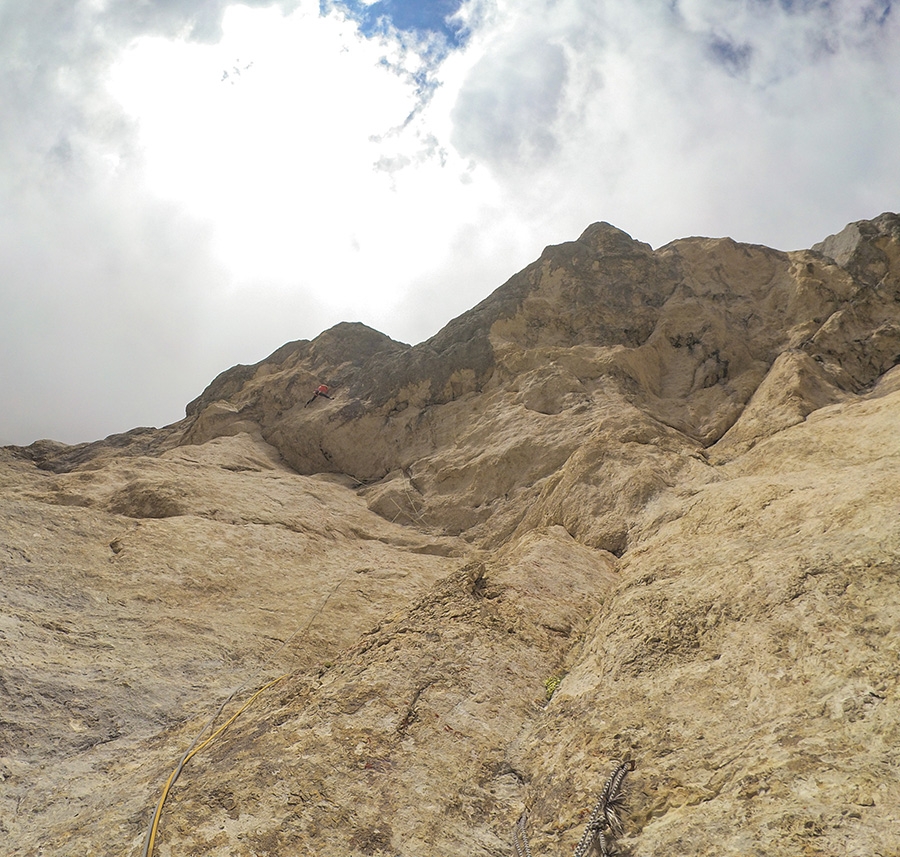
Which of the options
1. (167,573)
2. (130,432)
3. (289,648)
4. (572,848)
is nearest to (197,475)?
(167,573)

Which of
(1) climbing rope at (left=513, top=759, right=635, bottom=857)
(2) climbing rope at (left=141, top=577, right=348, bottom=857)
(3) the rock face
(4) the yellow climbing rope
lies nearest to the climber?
(3) the rock face

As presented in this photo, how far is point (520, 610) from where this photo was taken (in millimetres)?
8141

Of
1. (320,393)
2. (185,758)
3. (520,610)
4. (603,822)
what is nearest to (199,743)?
(185,758)

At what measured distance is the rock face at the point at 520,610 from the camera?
495cm

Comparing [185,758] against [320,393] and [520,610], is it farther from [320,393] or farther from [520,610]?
[320,393]

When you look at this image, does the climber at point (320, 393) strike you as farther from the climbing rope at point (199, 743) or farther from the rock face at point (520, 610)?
the climbing rope at point (199, 743)

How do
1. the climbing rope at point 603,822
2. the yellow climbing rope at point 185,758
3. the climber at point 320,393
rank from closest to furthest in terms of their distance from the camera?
the climbing rope at point 603,822
the yellow climbing rope at point 185,758
the climber at point 320,393

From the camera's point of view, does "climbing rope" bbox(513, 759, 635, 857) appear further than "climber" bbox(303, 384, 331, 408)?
No

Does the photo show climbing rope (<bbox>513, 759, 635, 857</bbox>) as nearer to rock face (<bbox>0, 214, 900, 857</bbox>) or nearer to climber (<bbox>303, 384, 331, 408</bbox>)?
rock face (<bbox>0, 214, 900, 857</bbox>)

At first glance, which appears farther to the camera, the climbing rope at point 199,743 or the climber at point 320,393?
the climber at point 320,393

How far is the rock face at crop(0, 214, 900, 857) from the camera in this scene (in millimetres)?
4945

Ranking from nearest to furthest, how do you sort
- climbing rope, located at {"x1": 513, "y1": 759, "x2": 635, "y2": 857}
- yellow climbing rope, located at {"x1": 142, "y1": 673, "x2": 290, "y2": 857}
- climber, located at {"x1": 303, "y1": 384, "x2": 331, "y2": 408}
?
climbing rope, located at {"x1": 513, "y1": 759, "x2": 635, "y2": 857} → yellow climbing rope, located at {"x1": 142, "y1": 673, "x2": 290, "y2": 857} → climber, located at {"x1": 303, "y1": 384, "x2": 331, "y2": 408}

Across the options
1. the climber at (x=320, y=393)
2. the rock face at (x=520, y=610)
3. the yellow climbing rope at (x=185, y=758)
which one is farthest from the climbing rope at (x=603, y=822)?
the climber at (x=320, y=393)

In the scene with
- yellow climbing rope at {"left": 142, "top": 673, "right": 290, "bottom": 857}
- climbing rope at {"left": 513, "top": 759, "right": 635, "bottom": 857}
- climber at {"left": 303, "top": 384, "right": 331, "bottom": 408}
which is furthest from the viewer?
climber at {"left": 303, "top": 384, "right": 331, "bottom": 408}
